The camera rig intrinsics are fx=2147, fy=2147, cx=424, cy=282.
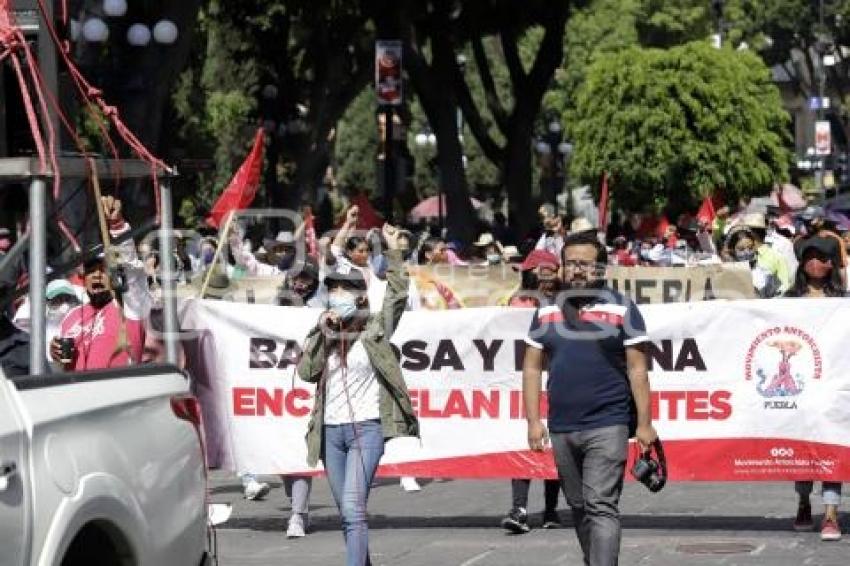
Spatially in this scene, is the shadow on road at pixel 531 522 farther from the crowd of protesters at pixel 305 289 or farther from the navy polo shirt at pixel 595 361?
the navy polo shirt at pixel 595 361

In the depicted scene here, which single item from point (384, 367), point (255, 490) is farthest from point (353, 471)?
point (255, 490)

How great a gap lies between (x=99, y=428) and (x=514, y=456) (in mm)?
7116

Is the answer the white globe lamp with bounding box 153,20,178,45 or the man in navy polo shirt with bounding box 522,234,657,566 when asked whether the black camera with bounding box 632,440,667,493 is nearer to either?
the man in navy polo shirt with bounding box 522,234,657,566

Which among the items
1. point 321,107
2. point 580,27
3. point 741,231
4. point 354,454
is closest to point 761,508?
point 354,454

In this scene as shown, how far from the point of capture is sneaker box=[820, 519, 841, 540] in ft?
40.7

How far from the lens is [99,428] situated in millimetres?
6367

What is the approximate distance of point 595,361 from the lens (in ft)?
31.4

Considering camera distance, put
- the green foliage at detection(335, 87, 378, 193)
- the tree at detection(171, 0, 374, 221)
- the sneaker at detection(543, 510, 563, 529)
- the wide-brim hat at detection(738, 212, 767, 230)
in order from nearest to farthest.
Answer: the sneaker at detection(543, 510, 563, 529)
the wide-brim hat at detection(738, 212, 767, 230)
the tree at detection(171, 0, 374, 221)
the green foliage at detection(335, 87, 378, 193)

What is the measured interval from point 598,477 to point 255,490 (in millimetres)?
5951

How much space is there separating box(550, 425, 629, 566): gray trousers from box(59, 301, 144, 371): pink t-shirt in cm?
199

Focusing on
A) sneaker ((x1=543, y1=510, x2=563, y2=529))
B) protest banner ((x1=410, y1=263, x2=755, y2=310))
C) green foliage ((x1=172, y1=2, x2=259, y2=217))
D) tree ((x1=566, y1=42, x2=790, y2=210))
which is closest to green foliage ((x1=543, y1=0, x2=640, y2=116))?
green foliage ((x1=172, y1=2, x2=259, y2=217))

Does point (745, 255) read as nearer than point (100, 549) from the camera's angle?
No

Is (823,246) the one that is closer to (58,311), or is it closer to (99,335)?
(99,335)

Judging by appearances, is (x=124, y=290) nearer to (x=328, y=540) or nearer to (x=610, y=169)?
(x=328, y=540)
